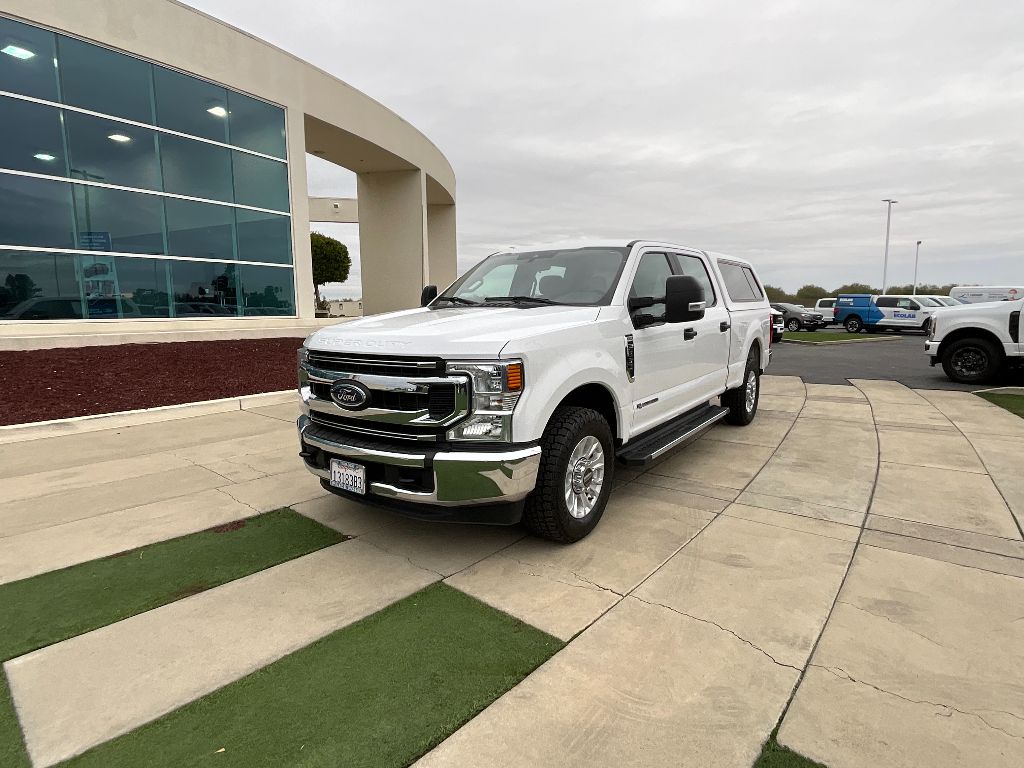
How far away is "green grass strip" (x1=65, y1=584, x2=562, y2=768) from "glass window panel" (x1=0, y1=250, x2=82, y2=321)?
43.7 ft

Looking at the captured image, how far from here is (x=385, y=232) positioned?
1009 inches

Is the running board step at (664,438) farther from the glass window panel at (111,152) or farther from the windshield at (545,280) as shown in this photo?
the glass window panel at (111,152)

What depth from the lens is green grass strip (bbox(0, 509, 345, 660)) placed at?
292 cm

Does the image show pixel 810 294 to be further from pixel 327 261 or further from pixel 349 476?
pixel 349 476

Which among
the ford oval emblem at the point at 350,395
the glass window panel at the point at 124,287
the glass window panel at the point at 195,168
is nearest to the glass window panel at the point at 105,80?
the glass window panel at the point at 195,168

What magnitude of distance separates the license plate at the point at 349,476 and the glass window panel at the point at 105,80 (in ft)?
45.4

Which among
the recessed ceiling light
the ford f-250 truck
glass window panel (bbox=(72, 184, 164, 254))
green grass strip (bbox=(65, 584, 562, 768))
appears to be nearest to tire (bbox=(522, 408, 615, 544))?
the ford f-250 truck

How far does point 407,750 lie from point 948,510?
4.23m

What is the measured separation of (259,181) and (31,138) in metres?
5.19

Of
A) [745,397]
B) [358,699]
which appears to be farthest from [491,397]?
[745,397]

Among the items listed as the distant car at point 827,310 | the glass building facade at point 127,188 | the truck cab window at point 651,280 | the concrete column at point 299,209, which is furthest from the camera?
the distant car at point 827,310

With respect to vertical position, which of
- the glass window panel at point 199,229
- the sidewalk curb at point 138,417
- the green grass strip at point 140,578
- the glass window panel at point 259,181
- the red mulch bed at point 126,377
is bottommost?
the green grass strip at point 140,578

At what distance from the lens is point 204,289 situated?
1501 cm

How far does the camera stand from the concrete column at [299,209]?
55.9ft
